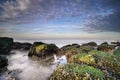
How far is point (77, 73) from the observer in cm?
890

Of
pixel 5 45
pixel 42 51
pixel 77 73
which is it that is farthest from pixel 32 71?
pixel 5 45

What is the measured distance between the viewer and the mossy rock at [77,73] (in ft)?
28.4

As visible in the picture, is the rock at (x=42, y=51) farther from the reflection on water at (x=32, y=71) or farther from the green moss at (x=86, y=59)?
the green moss at (x=86, y=59)

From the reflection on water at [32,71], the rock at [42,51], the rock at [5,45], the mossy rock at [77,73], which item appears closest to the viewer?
Result: the mossy rock at [77,73]

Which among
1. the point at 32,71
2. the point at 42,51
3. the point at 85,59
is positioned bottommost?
the point at 32,71

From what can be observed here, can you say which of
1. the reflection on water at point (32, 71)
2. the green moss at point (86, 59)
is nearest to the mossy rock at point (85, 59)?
the green moss at point (86, 59)

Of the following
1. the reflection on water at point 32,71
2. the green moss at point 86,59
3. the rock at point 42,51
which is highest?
the green moss at point 86,59

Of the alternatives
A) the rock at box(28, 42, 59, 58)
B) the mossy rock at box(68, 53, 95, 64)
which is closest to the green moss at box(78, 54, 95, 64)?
the mossy rock at box(68, 53, 95, 64)

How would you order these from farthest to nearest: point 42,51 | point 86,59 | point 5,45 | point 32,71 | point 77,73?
point 5,45 < point 42,51 < point 32,71 < point 86,59 < point 77,73

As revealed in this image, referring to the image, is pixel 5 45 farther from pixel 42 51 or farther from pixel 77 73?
pixel 77 73

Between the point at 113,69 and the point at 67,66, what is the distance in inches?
145

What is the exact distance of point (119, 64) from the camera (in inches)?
456

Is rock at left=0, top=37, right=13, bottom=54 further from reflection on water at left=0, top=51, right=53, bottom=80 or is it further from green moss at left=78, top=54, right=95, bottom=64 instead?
green moss at left=78, top=54, right=95, bottom=64

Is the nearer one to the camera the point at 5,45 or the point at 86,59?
the point at 86,59
